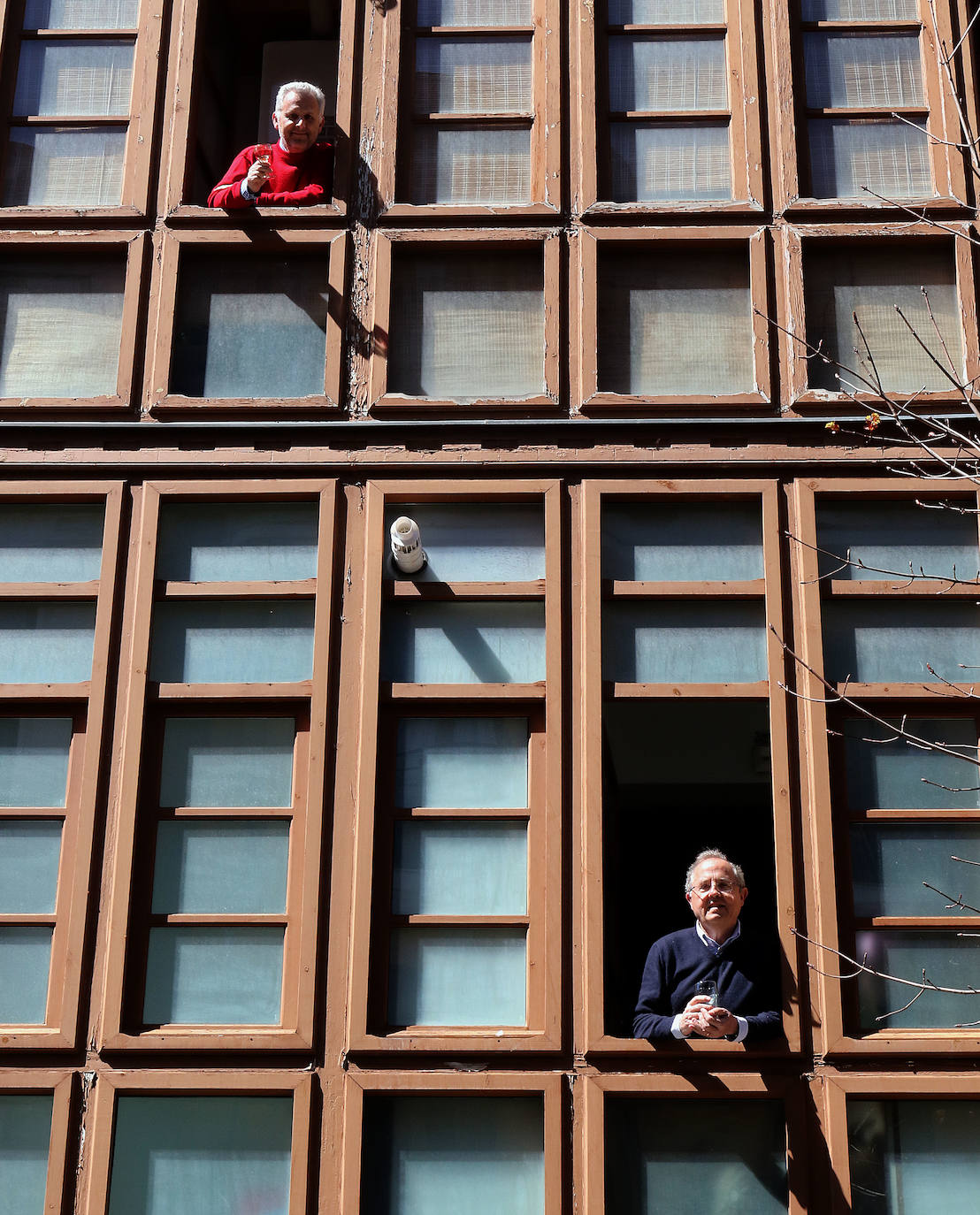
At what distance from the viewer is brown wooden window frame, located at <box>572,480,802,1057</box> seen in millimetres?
7984

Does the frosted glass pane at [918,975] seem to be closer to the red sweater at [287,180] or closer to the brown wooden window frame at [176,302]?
the brown wooden window frame at [176,302]

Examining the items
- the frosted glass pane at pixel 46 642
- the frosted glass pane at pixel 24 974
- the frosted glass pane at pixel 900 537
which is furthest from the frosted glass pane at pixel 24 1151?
the frosted glass pane at pixel 900 537

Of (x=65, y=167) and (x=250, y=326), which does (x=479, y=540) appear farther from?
(x=65, y=167)

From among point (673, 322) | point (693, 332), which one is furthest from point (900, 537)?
point (673, 322)

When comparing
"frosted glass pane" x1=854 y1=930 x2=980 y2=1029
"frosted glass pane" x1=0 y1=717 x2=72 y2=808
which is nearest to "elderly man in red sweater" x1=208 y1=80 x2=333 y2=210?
"frosted glass pane" x1=0 y1=717 x2=72 y2=808

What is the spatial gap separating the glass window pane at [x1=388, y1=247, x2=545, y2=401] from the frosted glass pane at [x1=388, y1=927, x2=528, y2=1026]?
115 inches

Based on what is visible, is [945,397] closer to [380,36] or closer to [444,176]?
[444,176]

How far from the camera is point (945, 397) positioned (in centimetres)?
919

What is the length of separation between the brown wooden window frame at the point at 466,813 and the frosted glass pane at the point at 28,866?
153cm

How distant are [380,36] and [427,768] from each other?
14.7 ft

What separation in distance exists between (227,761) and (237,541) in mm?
1212

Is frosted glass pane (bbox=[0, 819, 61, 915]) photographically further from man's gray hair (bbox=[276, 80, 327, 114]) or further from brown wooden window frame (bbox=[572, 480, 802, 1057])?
man's gray hair (bbox=[276, 80, 327, 114])

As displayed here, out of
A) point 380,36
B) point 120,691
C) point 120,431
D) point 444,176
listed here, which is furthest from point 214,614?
point 380,36

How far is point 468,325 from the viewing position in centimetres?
952
